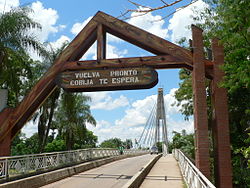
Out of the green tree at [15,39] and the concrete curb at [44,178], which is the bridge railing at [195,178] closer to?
the concrete curb at [44,178]

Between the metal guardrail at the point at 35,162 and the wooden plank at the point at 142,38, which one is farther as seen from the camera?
the wooden plank at the point at 142,38

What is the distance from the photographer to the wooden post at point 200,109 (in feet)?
33.8

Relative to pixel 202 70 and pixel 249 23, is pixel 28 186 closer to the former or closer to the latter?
pixel 202 70

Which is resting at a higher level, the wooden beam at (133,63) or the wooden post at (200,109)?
the wooden beam at (133,63)

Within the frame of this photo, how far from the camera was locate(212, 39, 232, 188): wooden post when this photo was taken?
10.3 m

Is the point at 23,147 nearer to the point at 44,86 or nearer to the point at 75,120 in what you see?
the point at 75,120

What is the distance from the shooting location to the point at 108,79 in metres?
12.0

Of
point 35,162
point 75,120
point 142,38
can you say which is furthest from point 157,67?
point 75,120

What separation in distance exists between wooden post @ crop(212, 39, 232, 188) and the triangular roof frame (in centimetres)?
246

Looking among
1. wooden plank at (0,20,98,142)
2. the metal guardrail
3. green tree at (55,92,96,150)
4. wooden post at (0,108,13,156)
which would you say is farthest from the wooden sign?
green tree at (55,92,96,150)

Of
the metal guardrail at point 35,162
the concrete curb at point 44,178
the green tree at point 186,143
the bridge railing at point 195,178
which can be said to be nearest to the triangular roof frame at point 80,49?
the metal guardrail at point 35,162

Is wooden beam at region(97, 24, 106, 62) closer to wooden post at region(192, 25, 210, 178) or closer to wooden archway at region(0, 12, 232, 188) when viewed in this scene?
wooden archway at region(0, 12, 232, 188)

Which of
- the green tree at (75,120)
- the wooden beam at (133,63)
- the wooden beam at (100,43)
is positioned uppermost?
the wooden beam at (100,43)

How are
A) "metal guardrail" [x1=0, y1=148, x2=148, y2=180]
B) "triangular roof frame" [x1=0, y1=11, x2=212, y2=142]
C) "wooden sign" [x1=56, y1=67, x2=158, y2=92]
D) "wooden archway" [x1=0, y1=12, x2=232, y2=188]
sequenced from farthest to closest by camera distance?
"triangular roof frame" [x1=0, y1=11, x2=212, y2=142]
"wooden sign" [x1=56, y1=67, x2=158, y2=92]
"metal guardrail" [x1=0, y1=148, x2=148, y2=180]
"wooden archway" [x1=0, y1=12, x2=232, y2=188]
